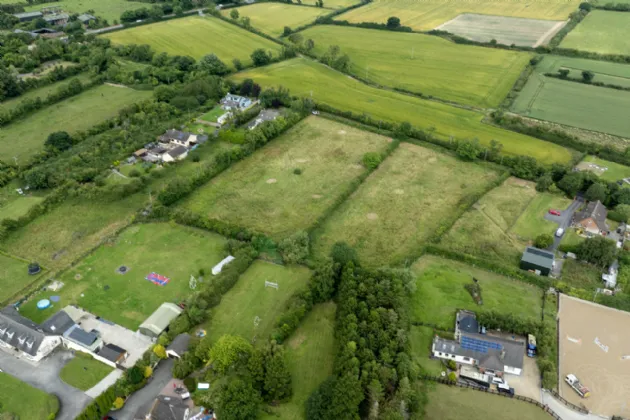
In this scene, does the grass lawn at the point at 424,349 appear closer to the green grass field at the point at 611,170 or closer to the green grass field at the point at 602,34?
the green grass field at the point at 611,170

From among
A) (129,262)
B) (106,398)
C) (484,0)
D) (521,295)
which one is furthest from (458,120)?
(484,0)

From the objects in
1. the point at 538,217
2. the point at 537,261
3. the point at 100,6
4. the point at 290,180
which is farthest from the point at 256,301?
the point at 100,6

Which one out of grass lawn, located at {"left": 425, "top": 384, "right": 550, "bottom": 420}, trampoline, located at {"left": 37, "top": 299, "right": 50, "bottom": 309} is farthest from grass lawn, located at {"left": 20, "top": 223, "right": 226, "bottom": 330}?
grass lawn, located at {"left": 425, "top": 384, "right": 550, "bottom": 420}

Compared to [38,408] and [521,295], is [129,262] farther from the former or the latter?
[521,295]

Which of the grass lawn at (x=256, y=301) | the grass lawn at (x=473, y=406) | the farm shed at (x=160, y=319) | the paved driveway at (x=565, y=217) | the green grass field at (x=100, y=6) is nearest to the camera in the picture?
the grass lawn at (x=473, y=406)

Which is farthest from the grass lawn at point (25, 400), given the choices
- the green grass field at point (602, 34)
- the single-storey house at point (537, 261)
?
the green grass field at point (602, 34)
